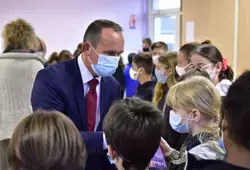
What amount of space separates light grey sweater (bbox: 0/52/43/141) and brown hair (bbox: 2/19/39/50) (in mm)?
90

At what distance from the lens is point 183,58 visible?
3092 mm

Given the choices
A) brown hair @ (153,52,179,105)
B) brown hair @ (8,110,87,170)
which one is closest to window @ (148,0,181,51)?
brown hair @ (153,52,179,105)

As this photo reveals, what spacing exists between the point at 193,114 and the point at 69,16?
5.98 meters

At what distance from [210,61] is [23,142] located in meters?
1.99

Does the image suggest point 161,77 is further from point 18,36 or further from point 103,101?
point 103,101

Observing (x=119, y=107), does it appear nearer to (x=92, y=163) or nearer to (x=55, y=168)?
(x=55, y=168)

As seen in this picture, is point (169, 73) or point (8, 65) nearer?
point (8, 65)

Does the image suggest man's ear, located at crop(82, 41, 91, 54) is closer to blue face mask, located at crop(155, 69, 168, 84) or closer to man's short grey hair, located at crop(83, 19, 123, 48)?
man's short grey hair, located at crop(83, 19, 123, 48)

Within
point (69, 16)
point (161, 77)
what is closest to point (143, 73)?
point (161, 77)

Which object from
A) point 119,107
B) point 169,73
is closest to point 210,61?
point 169,73

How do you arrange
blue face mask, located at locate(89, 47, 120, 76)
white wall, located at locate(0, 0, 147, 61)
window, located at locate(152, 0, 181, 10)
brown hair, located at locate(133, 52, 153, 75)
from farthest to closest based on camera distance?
window, located at locate(152, 0, 181, 10) → white wall, located at locate(0, 0, 147, 61) → brown hair, located at locate(133, 52, 153, 75) → blue face mask, located at locate(89, 47, 120, 76)

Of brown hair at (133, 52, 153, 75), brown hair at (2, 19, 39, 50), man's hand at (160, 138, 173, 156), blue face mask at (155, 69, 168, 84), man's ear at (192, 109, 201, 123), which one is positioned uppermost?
brown hair at (2, 19, 39, 50)

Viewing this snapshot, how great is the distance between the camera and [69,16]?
7438 millimetres

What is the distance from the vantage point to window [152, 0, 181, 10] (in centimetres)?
745
